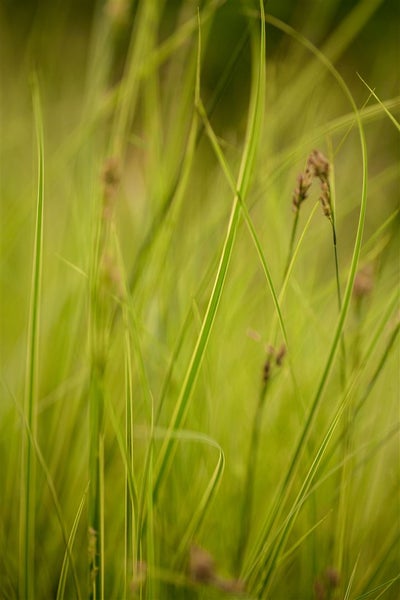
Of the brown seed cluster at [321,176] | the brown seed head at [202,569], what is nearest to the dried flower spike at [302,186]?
the brown seed cluster at [321,176]

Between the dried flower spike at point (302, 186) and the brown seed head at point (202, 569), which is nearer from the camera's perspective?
the brown seed head at point (202, 569)

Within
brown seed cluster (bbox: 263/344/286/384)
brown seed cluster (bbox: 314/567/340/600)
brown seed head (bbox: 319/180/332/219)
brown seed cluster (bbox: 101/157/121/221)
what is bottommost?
brown seed cluster (bbox: 314/567/340/600)

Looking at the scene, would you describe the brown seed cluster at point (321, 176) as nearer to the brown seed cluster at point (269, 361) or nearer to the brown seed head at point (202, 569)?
the brown seed cluster at point (269, 361)

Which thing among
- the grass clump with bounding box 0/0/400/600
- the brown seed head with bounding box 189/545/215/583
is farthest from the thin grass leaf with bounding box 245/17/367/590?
the brown seed head with bounding box 189/545/215/583

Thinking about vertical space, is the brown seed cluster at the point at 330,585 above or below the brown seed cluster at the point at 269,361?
below

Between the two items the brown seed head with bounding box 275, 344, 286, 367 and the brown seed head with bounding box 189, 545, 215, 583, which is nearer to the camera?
the brown seed head with bounding box 189, 545, 215, 583

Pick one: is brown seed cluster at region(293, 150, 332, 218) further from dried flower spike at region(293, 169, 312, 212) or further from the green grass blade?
the green grass blade

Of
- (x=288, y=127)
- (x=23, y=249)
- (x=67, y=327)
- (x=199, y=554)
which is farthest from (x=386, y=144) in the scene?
(x=199, y=554)

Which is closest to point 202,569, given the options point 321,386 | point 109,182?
point 321,386

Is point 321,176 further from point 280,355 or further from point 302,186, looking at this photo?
point 280,355
